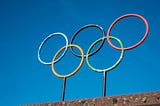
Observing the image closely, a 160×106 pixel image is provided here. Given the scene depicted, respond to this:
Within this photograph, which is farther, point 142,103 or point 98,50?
point 98,50

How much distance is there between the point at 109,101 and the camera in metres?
7.43

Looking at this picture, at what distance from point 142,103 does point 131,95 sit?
0.32 metres

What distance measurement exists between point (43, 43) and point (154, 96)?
6170 mm

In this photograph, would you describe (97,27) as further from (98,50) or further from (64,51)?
(64,51)

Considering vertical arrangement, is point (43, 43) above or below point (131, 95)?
above

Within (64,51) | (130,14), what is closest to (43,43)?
(64,51)

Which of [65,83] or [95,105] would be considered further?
[65,83]

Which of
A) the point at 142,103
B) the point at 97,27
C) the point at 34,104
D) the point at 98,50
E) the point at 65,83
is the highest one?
the point at 97,27

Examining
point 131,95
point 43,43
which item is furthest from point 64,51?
point 131,95

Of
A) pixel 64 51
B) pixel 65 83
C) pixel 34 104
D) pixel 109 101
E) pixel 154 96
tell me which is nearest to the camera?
pixel 154 96

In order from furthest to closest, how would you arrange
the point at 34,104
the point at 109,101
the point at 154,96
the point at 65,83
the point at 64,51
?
the point at 64,51, the point at 65,83, the point at 34,104, the point at 109,101, the point at 154,96

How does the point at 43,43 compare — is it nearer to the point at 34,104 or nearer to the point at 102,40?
the point at 102,40

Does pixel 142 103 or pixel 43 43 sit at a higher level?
pixel 43 43

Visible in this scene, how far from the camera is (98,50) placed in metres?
10.8
